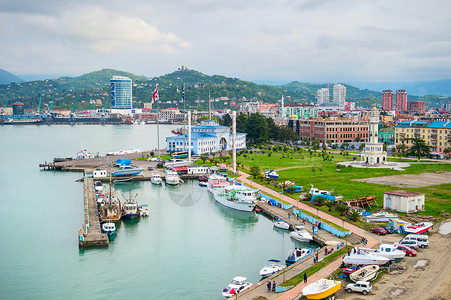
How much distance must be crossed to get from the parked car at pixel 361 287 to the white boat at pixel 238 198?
12.5m

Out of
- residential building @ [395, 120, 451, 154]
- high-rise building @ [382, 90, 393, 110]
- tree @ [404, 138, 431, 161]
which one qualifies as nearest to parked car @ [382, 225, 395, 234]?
tree @ [404, 138, 431, 161]

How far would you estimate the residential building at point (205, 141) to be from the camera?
4806cm

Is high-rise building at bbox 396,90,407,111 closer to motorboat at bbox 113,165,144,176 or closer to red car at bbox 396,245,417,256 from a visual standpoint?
motorboat at bbox 113,165,144,176

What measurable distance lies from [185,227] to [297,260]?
793 centimetres

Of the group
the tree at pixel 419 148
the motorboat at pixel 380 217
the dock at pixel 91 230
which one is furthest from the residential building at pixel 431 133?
the dock at pixel 91 230

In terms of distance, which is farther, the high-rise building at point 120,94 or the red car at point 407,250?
the high-rise building at point 120,94

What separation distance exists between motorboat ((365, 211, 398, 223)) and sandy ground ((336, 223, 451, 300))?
381 centimetres

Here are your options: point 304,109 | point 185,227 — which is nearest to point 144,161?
point 185,227

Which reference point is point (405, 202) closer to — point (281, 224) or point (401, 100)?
point (281, 224)

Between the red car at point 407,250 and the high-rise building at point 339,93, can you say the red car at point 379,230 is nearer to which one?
the red car at point 407,250

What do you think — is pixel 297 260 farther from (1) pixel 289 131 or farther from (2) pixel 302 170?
(1) pixel 289 131

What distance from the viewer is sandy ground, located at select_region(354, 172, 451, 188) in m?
29.5

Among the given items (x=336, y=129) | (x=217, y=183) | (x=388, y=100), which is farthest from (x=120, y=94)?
(x=217, y=183)

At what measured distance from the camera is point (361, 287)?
13023mm
